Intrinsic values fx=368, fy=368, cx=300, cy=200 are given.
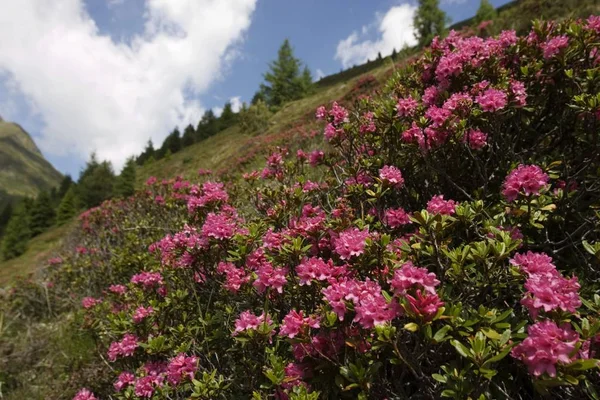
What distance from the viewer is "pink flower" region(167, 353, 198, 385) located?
2271mm

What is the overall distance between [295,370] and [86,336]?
424cm

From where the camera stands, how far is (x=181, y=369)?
2.29 metres

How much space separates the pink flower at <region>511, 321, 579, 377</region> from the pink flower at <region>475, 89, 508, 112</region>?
155cm

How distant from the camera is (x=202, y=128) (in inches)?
2160

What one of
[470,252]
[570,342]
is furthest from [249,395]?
[570,342]

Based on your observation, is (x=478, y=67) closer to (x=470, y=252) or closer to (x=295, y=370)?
(x=470, y=252)

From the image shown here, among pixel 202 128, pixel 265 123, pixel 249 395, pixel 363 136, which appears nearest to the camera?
pixel 249 395

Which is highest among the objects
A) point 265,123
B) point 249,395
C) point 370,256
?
point 265,123

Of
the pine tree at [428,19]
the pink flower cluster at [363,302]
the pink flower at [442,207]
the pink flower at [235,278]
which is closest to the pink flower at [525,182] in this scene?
the pink flower at [442,207]

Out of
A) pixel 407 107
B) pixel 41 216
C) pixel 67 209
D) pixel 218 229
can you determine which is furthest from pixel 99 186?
pixel 407 107

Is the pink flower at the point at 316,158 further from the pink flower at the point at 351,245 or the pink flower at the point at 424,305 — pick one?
the pink flower at the point at 424,305

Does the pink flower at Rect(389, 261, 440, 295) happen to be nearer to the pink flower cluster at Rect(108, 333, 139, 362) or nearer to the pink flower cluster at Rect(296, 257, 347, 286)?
the pink flower cluster at Rect(296, 257, 347, 286)

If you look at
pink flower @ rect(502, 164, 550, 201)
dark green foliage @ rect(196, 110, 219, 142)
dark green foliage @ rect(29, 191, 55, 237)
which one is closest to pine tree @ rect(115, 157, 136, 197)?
dark green foliage @ rect(29, 191, 55, 237)

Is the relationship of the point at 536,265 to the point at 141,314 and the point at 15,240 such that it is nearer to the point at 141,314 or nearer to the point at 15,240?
the point at 141,314
